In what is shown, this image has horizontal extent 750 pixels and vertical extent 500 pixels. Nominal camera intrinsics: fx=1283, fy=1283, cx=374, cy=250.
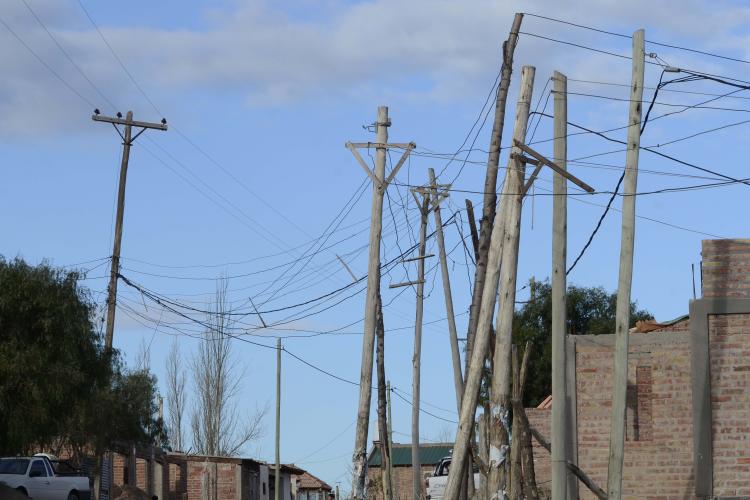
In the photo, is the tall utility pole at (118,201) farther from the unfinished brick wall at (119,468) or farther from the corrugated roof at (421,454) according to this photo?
the corrugated roof at (421,454)

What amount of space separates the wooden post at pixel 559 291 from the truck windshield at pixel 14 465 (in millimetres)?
17412

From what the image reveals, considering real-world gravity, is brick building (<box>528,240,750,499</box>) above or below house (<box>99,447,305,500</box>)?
above

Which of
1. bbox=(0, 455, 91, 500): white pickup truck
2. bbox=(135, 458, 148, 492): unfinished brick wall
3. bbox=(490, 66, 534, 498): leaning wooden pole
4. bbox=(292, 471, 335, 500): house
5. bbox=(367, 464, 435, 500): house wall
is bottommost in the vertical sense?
bbox=(292, 471, 335, 500): house

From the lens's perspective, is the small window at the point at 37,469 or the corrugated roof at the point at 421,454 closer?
the small window at the point at 37,469

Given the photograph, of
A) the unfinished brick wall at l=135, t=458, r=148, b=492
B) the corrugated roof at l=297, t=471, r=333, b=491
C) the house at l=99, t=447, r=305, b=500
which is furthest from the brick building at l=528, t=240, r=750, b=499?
the corrugated roof at l=297, t=471, r=333, b=491

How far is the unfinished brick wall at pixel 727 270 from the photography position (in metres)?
20.1

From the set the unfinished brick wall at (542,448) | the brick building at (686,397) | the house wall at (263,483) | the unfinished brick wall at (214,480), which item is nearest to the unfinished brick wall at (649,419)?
the brick building at (686,397)

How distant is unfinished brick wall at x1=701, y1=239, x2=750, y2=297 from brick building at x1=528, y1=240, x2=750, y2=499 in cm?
2

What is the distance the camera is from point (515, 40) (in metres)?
23.4

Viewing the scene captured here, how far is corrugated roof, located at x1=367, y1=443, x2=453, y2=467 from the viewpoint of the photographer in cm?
7712

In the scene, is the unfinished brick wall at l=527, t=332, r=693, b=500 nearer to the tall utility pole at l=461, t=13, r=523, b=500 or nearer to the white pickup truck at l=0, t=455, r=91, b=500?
the tall utility pole at l=461, t=13, r=523, b=500

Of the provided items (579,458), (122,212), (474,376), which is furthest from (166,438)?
(474,376)

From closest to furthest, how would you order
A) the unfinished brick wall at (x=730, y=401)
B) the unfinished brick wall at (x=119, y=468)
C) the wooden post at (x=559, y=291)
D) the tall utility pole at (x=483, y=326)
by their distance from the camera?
the wooden post at (x=559, y=291) → the tall utility pole at (x=483, y=326) → the unfinished brick wall at (x=730, y=401) → the unfinished brick wall at (x=119, y=468)

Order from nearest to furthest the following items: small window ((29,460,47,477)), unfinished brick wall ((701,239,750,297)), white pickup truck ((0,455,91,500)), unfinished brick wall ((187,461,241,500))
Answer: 1. unfinished brick wall ((701,239,750,297))
2. white pickup truck ((0,455,91,500))
3. small window ((29,460,47,477))
4. unfinished brick wall ((187,461,241,500))
